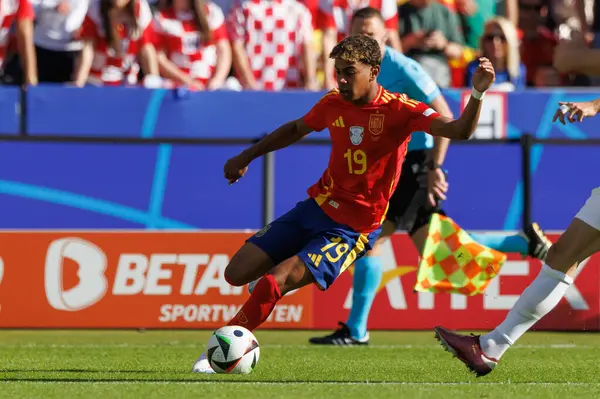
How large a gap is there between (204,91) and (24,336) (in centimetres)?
295

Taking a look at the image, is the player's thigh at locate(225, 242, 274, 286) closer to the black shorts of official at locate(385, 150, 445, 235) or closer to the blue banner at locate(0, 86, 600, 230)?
A: the black shorts of official at locate(385, 150, 445, 235)

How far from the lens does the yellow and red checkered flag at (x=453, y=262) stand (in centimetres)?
916

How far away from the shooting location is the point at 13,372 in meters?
7.33

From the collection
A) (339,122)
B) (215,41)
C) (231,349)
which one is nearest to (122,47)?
(215,41)

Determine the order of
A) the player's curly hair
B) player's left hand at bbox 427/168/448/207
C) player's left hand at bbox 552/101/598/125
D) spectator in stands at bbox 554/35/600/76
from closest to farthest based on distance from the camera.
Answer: player's left hand at bbox 552/101/598/125 → spectator in stands at bbox 554/35/600/76 → the player's curly hair → player's left hand at bbox 427/168/448/207

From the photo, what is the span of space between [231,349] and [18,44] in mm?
5985

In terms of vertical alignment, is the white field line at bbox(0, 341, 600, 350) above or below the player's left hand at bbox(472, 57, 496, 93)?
below

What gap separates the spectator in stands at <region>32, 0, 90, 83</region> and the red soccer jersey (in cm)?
527

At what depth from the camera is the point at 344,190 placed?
740 cm

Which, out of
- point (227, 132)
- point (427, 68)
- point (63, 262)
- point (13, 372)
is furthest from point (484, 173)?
point (13, 372)

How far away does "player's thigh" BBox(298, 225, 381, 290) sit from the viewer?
7102mm

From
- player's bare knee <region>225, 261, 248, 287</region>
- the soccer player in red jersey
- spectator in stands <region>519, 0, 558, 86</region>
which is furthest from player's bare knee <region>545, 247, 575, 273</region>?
spectator in stands <region>519, 0, 558, 86</region>

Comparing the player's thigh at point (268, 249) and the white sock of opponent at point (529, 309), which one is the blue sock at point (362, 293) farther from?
the white sock of opponent at point (529, 309)

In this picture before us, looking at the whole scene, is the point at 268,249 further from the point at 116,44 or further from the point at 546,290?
the point at 116,44
